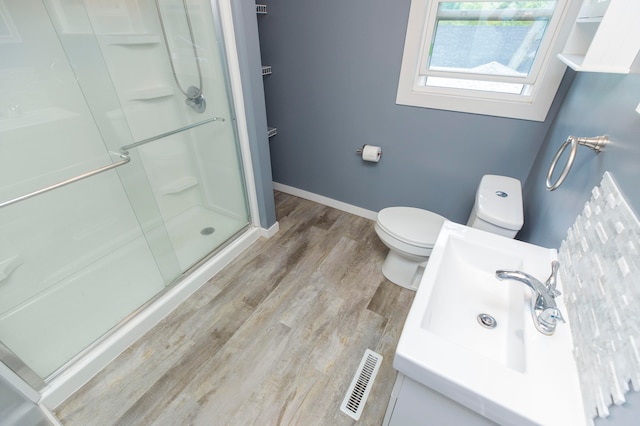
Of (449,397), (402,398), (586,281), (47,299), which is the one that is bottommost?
(47,299)

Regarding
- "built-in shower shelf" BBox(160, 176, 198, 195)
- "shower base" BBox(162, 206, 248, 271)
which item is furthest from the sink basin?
"built-in shower shelf" BBox(160, 176, 198, 195)

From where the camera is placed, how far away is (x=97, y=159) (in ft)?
5.21

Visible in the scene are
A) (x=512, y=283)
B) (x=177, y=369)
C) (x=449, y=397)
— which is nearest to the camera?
(x=449, y=397)

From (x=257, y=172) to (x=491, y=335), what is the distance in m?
1.54

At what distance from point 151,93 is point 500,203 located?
201 cm

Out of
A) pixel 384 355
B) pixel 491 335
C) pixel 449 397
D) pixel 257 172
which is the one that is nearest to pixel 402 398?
pixel 449 397

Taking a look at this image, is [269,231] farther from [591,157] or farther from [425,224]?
[591,157]

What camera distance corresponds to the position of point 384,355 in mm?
1336

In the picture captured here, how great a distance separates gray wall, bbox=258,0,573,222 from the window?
7 cm

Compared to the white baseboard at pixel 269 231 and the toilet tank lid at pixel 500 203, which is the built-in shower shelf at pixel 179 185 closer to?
the white baseboard at pixel 269 231

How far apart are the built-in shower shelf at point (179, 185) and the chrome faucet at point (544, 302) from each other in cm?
198

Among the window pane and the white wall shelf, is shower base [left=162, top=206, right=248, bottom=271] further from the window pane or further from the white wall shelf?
the white wall shelf

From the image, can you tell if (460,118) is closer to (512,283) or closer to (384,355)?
(512,283)

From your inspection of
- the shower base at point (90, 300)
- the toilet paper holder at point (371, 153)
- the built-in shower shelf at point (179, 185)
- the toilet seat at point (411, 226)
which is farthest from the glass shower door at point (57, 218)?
the toilet paper holder at point (371, 153)
